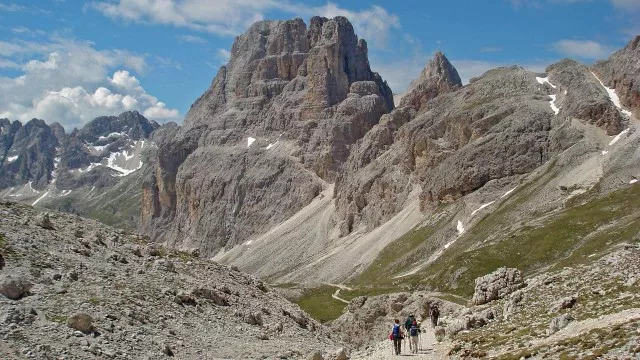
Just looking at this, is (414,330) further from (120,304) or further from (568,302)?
(120,304)

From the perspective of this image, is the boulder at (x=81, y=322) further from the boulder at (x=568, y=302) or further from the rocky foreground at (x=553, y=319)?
the boulder at (x=568, y=302)

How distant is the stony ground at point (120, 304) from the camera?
92.5ft

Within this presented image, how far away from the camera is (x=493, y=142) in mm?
191375

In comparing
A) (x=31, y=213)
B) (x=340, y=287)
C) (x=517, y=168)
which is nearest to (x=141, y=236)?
(x=31, y=213)

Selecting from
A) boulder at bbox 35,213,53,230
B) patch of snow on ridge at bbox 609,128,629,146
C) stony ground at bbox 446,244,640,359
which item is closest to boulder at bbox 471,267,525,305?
stony ground at bbox 446,244,640,359

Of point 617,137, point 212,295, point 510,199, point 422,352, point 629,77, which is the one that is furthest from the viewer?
point 629,77

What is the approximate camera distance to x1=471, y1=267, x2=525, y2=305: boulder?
47.9 meters

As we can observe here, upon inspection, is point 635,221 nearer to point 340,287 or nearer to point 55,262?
point 340,287

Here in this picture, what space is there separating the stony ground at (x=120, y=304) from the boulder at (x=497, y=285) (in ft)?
41.9

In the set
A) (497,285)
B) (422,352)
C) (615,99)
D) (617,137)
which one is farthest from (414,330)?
(615,99)


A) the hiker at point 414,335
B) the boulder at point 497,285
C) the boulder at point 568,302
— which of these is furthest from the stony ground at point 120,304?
the boulder at point 568,302

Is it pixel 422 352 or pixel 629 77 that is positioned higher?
pixel 629 77

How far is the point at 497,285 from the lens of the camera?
4912 cm

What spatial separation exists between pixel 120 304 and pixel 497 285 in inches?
1171
